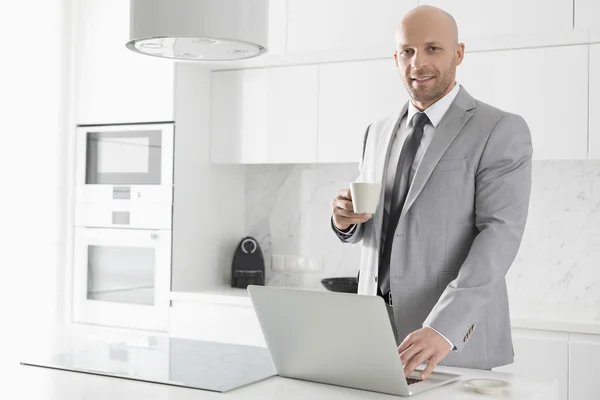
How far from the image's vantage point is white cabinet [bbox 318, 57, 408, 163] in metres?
3.63

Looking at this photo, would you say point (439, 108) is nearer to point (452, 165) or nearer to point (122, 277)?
point (452, 165)

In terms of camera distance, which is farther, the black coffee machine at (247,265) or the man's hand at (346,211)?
the black coffee machine at (247,265)

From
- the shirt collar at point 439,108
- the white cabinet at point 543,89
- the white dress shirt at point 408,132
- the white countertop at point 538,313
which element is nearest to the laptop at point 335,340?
the white dress shirt at point 408,132

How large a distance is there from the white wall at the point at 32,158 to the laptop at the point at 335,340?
8.40 feet

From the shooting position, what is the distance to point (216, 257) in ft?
13.7

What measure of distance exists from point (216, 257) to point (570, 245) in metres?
1.72

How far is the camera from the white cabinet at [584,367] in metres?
3.02

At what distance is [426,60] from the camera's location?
2.09 metres

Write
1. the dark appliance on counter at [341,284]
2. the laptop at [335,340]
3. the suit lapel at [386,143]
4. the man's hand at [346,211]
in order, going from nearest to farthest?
the laptop at [335,340], the man's hand at [346,211], the suit lapel at [386,143], the dark appliance on counter at [341,284]

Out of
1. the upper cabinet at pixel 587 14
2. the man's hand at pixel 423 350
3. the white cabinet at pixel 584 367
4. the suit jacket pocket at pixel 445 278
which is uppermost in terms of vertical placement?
the upper cabinet at pixel 587 14

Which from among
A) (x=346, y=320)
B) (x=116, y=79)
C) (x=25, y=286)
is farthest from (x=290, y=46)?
(x=346, y=320)

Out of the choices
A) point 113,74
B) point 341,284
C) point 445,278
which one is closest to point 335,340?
point 445,278

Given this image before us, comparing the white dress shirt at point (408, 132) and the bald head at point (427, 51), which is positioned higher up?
the bald head at point (427, 51)

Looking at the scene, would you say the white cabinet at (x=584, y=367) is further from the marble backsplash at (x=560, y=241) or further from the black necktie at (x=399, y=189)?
the black necktie at (x=399, y=189)
